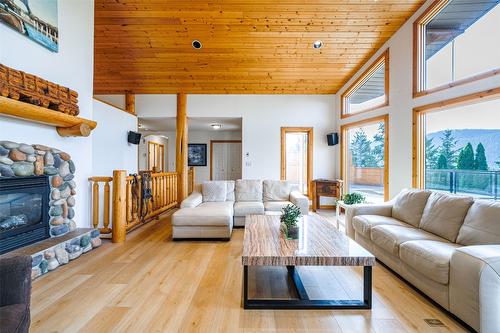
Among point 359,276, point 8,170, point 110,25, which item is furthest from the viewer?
point 110,25

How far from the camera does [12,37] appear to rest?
251 centimetres

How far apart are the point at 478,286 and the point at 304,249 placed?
45.8 inches

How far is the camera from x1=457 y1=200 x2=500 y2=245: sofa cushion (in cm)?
209

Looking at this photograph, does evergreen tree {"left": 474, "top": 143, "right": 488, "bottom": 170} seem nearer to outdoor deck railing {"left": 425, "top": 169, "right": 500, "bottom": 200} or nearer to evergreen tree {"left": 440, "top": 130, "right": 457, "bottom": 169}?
outdoor deck railing {"left": 425, "top": 169, "right": 500, "bottom": 200}

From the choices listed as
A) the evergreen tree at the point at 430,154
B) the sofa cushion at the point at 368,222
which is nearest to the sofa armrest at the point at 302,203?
the sofa cushion at the point at 368,222

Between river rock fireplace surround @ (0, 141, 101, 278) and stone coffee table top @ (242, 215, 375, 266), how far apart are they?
84.6 inches

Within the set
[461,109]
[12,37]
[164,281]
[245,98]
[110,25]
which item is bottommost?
[164,281]

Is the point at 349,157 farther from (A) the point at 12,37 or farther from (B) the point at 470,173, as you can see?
(A) the point at 12,37

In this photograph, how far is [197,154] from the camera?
898 centimetres

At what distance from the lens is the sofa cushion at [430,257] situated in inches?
76.5

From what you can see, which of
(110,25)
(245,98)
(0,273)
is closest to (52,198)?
(0,273)

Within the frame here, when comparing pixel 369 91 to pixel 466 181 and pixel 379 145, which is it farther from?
pixel 466 181

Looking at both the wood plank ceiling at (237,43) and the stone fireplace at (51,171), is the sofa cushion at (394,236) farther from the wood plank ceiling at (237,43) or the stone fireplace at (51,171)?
the stone fireplace at (51,171)

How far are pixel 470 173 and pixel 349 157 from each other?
112 inches
